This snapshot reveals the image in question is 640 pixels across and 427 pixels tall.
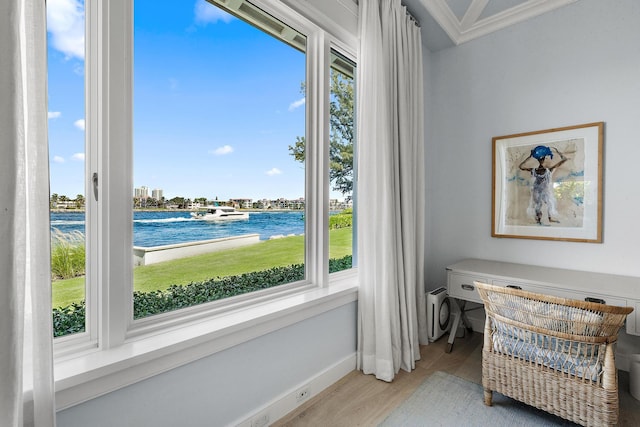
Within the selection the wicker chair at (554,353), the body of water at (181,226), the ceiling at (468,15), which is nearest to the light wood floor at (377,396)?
the wicker chair at (554,353)

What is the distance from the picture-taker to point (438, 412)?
1745mm

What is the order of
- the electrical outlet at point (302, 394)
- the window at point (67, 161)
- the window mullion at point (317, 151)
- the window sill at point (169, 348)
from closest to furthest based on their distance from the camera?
the window sill at point (169, 348)
the window at point (67, 161)
the electrical outlet at point (302, 394)
the window mullion at point (317, 151)

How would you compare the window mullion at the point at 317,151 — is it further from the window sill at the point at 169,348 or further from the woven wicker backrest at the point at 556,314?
the woven wicker backrest at the point at 556,314

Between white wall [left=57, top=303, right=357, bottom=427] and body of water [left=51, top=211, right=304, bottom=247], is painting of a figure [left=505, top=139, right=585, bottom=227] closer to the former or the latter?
white wall [left=57, top=303, right=357, bottom=427]

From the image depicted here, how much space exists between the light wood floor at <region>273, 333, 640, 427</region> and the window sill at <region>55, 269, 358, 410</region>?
1.71 feet

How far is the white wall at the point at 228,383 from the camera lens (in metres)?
1.11

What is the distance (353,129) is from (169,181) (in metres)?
1.48

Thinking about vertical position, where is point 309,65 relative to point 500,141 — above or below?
above

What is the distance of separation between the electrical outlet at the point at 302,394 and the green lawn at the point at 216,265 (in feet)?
2.45

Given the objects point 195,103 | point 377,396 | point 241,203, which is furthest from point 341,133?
point 377,396

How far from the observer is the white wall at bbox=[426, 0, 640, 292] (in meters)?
2.14

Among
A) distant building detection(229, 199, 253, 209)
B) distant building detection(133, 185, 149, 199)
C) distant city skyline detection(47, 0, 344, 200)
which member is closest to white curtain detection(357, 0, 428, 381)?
distant city skyline detection(47, 0, 344, 200)

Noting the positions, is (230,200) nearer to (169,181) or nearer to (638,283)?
(169,181)

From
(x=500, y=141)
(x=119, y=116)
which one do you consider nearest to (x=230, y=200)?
(x=119, y=116)
